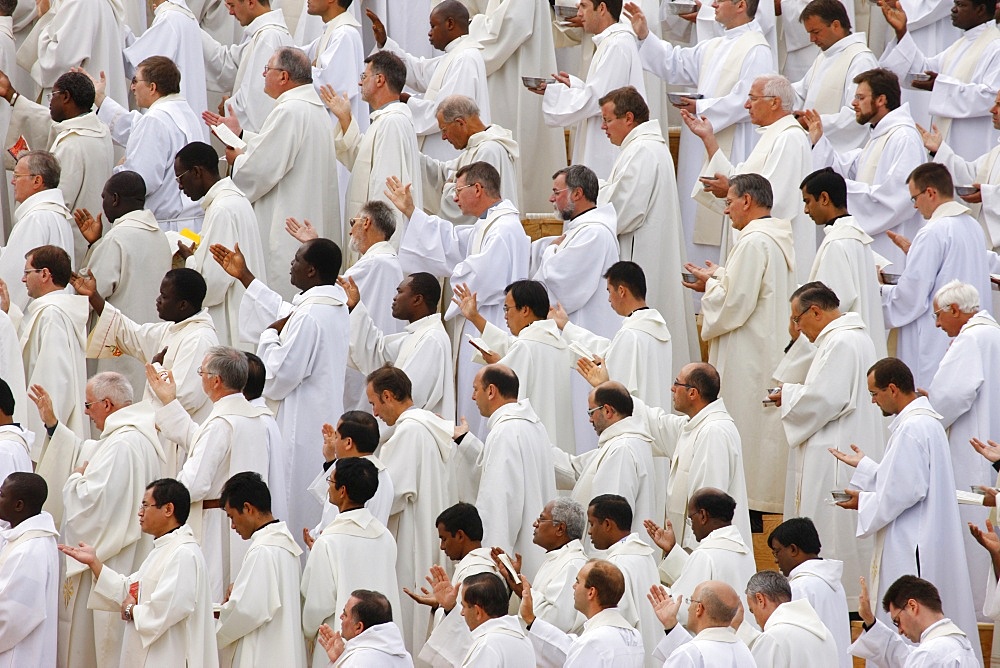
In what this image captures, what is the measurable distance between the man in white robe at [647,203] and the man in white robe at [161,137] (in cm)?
283

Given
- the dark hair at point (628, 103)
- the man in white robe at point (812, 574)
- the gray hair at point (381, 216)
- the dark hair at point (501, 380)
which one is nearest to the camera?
the man in white robe at point (812, 574)

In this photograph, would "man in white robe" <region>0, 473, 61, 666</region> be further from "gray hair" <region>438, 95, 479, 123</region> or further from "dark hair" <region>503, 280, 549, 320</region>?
"gray hair" <region>438, 95, 479, 123</region>

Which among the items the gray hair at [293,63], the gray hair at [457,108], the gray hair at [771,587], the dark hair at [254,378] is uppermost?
the gray hair at [293,63]

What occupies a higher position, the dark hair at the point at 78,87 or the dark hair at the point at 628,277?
the dark hair at the point at 78,87

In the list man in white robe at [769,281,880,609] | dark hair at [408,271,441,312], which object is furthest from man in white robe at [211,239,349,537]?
man in white robe at [769,281,880,609]

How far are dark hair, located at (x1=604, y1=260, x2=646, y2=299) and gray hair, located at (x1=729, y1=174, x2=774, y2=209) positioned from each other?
107 cm

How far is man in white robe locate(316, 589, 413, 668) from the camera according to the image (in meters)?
8.83

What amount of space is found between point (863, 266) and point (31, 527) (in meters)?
5.52

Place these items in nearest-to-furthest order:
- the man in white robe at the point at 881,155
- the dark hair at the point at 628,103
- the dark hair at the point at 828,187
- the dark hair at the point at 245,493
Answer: the dark hair at the point at 245,493
the dark hair at the point at 828,187
the dark hair at the point at 628,103
the man in white robe at the point at 881,155

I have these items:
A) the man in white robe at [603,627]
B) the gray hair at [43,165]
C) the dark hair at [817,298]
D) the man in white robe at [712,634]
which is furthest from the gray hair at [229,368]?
the dark hair at [817,298]

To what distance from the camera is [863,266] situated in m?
12.1

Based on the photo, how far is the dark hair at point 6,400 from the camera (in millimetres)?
10000

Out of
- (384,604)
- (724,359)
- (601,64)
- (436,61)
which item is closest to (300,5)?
(436,61)

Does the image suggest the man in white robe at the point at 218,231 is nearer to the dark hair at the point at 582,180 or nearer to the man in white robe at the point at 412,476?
the man in white robe at the point at 412,476
